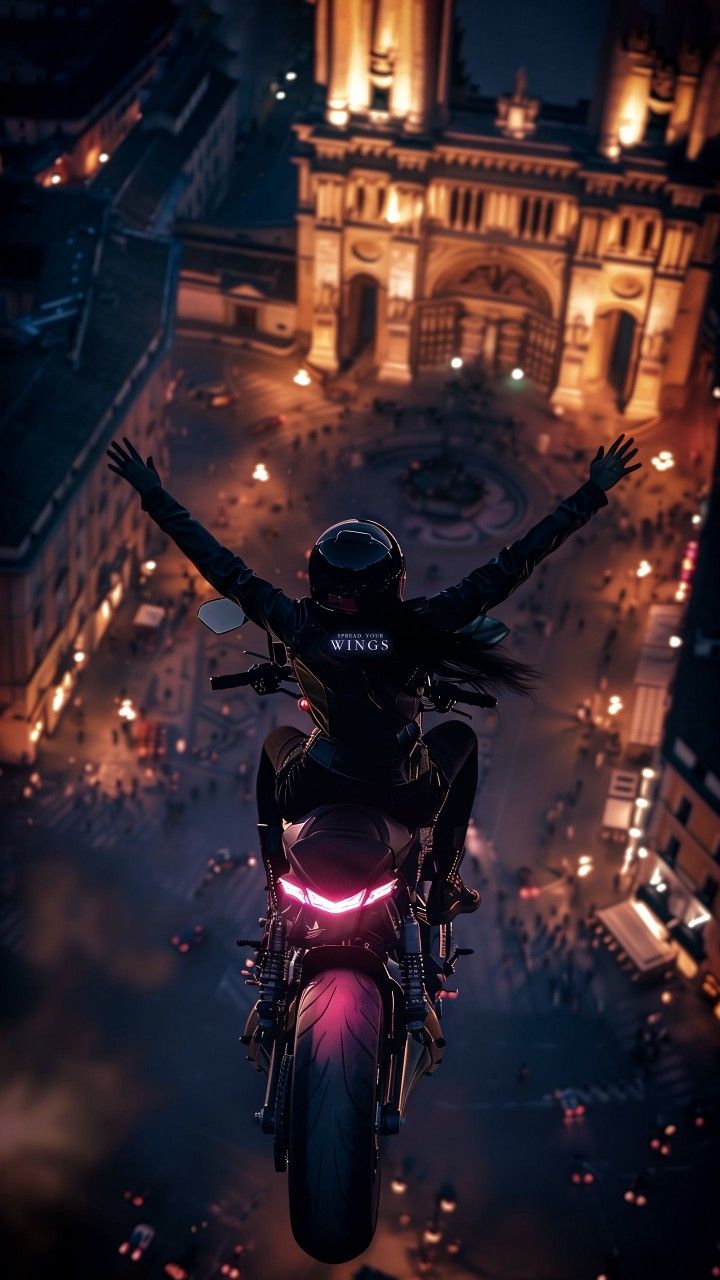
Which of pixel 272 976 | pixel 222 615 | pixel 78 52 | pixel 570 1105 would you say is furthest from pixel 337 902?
pixel 78 52

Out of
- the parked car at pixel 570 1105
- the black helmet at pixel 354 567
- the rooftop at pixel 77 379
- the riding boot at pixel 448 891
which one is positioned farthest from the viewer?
the rooftop at pixel 77 379

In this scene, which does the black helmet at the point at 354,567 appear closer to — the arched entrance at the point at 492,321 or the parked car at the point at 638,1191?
the parked car at the point at 638,1191

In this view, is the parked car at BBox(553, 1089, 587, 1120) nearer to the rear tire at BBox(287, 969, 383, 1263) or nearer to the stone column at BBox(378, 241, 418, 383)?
the rear tire at BBox(287, 969, 383, 1263)

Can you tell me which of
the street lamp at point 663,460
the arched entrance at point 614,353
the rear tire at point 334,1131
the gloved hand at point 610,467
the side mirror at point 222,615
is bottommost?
the rear tire at point 334,1131

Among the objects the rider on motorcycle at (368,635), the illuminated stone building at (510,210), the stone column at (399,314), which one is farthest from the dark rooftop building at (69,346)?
the rider on motorcycle at (368,635)

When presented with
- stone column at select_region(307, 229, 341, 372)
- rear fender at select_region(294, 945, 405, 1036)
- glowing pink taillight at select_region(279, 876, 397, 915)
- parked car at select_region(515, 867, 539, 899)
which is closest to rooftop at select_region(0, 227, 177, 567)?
stone column at select_region(307, 229, 341, 372)

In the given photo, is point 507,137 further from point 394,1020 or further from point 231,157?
point 394,1020

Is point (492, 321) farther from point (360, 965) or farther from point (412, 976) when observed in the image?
point (360, 965)
